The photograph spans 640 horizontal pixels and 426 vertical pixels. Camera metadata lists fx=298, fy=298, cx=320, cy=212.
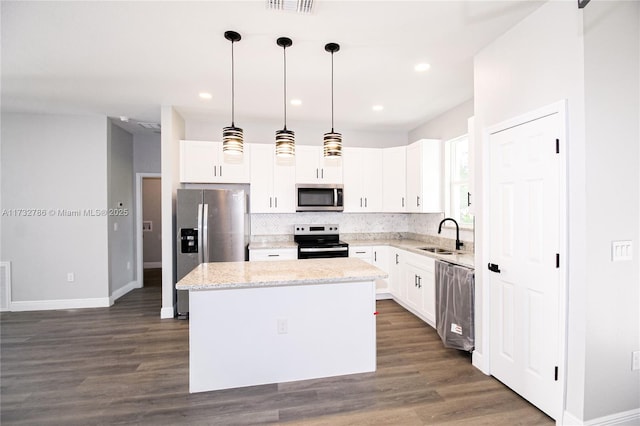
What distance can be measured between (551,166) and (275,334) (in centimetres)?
228

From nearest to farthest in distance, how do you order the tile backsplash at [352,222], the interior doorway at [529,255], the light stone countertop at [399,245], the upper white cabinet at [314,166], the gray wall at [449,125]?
the interior doorway at [529,255]
the light stone countertop at [399,245]
the gray wall at [449,125]
the upper white cabinet at [314,166]
the tile backsplash at [352,222]

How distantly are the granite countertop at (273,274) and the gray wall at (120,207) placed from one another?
9.85 ft

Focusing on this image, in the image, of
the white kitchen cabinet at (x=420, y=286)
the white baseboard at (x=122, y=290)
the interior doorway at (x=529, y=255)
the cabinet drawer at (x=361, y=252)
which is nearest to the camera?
the interior doorway at (x=529, y=255)

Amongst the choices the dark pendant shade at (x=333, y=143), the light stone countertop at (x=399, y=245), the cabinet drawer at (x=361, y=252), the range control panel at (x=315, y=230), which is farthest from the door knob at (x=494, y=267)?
the range control panel at (x=315, y=230)

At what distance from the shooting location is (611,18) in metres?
1.79

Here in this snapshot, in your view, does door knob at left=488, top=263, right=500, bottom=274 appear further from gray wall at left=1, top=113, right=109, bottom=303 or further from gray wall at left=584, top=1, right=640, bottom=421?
gray wall at left=1, top=113, right=109, bottom=303

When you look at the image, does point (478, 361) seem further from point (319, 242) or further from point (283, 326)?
point (319, 242)

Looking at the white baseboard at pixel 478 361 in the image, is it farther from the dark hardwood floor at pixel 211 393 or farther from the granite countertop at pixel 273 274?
the granite countertop at pixel 273 274

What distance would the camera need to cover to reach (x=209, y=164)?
4.27 metres

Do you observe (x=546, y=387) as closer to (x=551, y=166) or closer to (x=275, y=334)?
(x=551, y=166)

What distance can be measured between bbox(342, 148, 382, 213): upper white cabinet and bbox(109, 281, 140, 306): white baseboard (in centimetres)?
→ 384

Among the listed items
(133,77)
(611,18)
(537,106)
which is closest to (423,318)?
(537,106)

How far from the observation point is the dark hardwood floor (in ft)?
6.61

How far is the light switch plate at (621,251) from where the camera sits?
1.80 m
